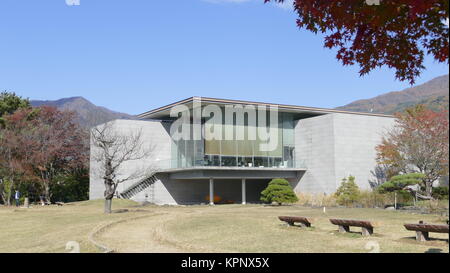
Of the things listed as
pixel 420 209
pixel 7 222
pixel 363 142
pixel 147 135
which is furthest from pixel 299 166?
pixel 7 222

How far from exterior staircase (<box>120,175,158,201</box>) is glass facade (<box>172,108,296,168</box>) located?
287 centimetres

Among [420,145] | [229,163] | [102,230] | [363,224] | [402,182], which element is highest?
[420,145]

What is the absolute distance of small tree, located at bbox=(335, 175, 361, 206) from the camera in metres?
33.4

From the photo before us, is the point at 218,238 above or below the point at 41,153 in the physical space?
below

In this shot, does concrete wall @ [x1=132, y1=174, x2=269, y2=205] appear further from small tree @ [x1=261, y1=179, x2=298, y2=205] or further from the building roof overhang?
small tree @ [x1=261, y1=179, x2=298, y2=205]

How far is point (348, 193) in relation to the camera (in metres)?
34.5

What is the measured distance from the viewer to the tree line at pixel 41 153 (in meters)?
38.5

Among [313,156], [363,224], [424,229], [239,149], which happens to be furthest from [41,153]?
[424,229]

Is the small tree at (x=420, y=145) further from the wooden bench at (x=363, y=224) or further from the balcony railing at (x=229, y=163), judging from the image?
the wooden bench at (x=363, y=224)

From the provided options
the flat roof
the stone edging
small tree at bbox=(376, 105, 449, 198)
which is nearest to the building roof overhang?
the flat roof

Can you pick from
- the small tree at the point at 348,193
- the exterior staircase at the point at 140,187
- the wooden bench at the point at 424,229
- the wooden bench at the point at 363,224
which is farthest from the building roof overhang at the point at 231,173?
the wooden bench at the point at 424,229

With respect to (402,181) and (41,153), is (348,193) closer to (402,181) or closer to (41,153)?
(402,181)

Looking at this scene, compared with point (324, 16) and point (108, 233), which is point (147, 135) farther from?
point (324, 16)

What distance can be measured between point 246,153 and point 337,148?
745 cm
